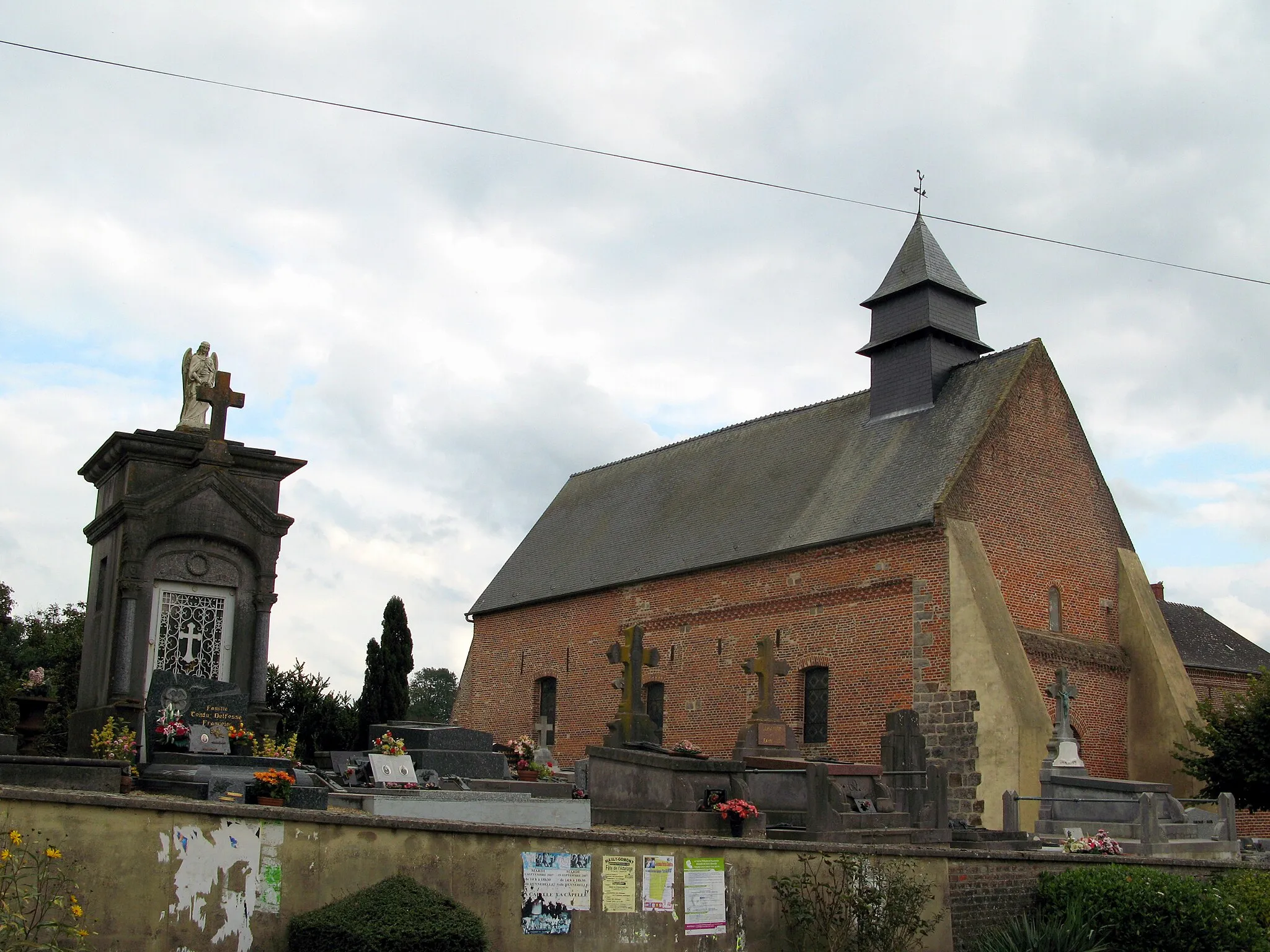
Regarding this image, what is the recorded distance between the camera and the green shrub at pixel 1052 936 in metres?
11.0

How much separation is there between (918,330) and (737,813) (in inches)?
568

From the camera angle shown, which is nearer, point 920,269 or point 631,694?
point 631,694

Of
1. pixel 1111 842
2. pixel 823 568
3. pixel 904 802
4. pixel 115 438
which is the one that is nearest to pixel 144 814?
pixel 115 438

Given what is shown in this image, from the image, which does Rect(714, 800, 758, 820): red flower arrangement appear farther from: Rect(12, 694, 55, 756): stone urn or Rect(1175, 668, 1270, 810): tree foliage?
Rect(1175, 668, 1270, 810): tree foliage

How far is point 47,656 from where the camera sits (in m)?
37.6

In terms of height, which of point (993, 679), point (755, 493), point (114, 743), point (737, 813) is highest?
point (755, 493)

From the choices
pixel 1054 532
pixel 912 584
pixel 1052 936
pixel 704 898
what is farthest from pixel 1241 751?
pixel 704 898

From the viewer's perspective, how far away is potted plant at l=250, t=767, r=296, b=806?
10.7 metres

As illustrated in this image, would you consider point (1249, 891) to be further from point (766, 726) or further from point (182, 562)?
point (182, 562)

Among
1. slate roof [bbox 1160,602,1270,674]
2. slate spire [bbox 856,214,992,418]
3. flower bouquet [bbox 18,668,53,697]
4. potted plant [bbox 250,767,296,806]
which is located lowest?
potted plant [bbox 250,767,296,806]

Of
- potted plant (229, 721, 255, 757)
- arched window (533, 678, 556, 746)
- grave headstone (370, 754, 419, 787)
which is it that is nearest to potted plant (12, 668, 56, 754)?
potted plant (229, 721, 255, 757)

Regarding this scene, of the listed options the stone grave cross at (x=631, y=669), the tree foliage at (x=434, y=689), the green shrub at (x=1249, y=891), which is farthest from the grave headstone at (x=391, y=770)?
the tree foliage at (x=434, y=689)

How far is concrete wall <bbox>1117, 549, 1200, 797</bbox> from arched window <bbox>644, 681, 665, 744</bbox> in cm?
891

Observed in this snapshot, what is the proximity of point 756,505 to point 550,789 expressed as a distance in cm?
1314
